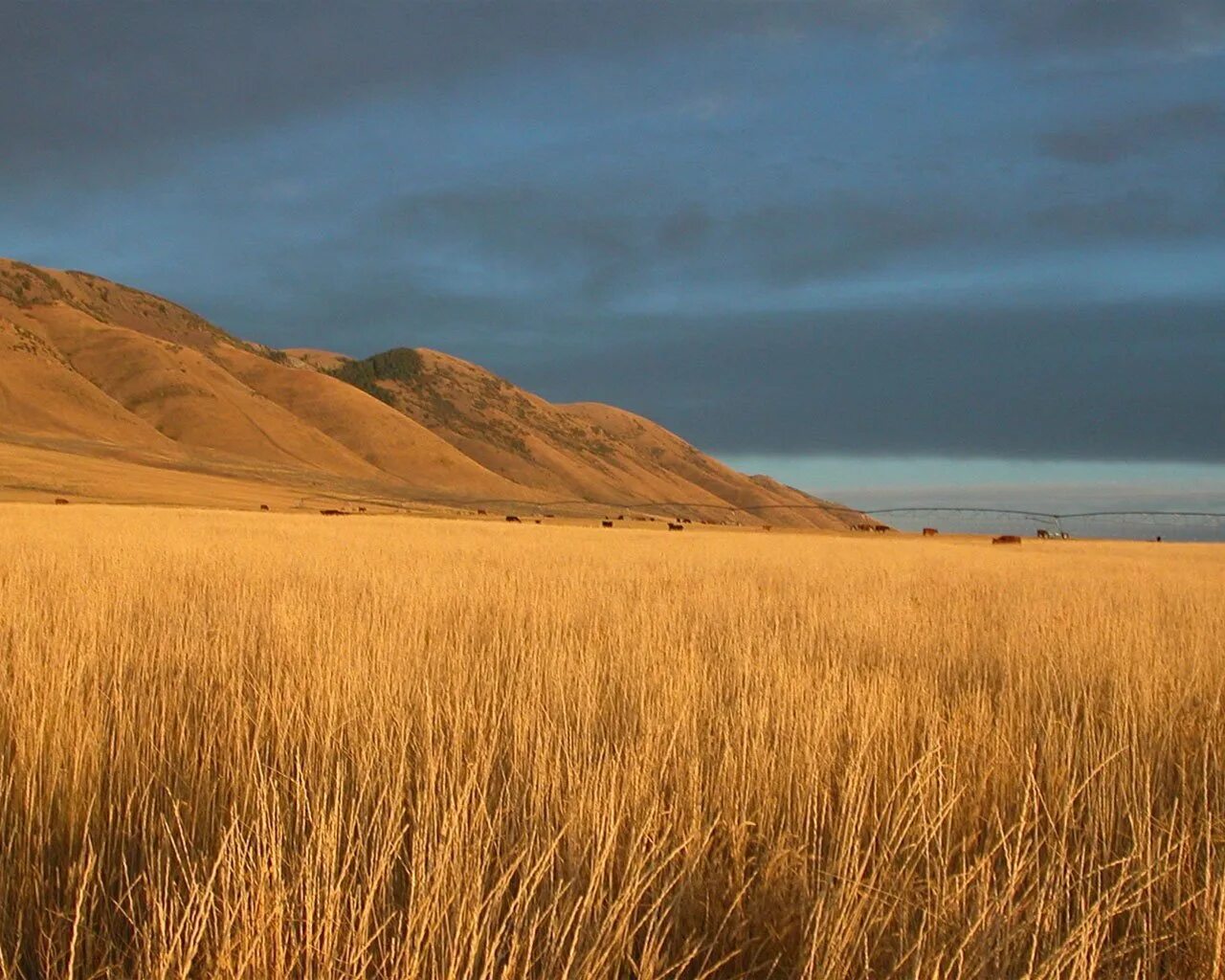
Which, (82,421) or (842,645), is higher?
(82,421)

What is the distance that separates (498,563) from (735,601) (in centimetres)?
684

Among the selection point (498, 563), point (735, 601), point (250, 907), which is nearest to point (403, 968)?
point (250, 907)

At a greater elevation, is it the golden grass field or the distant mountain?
the distant mountain

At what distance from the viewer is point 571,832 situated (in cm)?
322

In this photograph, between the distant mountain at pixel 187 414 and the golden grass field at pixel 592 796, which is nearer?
the golden grass field at pixel 592 796

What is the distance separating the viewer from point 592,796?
136 inches

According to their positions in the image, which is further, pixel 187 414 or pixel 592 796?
pixel 187 414

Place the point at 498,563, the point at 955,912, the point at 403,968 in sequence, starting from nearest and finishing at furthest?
the point at 403,968 → the point at 955,912 → the point at 498,563

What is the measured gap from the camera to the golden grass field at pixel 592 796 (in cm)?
260

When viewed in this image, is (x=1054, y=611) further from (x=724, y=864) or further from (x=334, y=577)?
(x=724, y=864)

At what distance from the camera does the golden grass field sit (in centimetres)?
260

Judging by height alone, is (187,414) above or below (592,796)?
above

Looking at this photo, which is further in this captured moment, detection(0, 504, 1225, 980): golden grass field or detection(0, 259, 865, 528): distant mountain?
detection(0, 259, 865, 528): distant mountain

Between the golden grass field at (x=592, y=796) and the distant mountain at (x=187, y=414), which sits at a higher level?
the distant mountain at (x=187, y=414)
